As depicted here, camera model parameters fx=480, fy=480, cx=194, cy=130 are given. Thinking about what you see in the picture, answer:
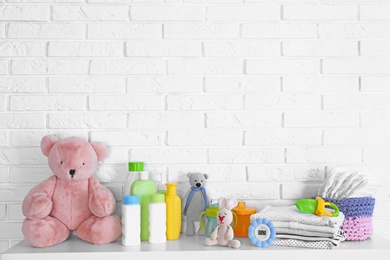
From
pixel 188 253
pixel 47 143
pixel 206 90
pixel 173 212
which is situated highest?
pixel 206 90

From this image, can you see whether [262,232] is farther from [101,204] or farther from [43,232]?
[43,232]

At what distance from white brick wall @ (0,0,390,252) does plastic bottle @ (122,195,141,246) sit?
24 centimetres

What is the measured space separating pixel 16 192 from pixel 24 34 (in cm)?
63

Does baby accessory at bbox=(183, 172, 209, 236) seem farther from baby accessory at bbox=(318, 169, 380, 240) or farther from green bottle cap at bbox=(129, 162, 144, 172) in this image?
baby accessory at bbox=(318, 169, 380, 240)

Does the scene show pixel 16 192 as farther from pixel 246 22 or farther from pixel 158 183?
Answer: pixel 246 22

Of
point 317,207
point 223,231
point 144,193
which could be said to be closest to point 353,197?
point 317,207

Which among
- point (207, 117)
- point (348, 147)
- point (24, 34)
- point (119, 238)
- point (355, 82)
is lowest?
point (119, 238)

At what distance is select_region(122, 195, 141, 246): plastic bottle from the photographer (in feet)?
5.48

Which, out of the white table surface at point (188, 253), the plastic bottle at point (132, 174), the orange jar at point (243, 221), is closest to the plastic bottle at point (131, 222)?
the white table surface at point (188, 253)

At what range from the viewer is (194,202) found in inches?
71.1

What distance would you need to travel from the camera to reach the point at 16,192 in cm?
189

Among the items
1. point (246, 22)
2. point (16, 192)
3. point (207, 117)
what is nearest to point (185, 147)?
point (207, 117)

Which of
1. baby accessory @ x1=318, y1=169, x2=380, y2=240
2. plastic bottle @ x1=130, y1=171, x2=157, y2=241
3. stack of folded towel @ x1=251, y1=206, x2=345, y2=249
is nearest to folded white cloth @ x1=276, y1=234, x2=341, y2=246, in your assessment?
stack of folded towel @ x1=251, y1=206, x2=345, y2=249

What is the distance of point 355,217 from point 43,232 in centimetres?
110
